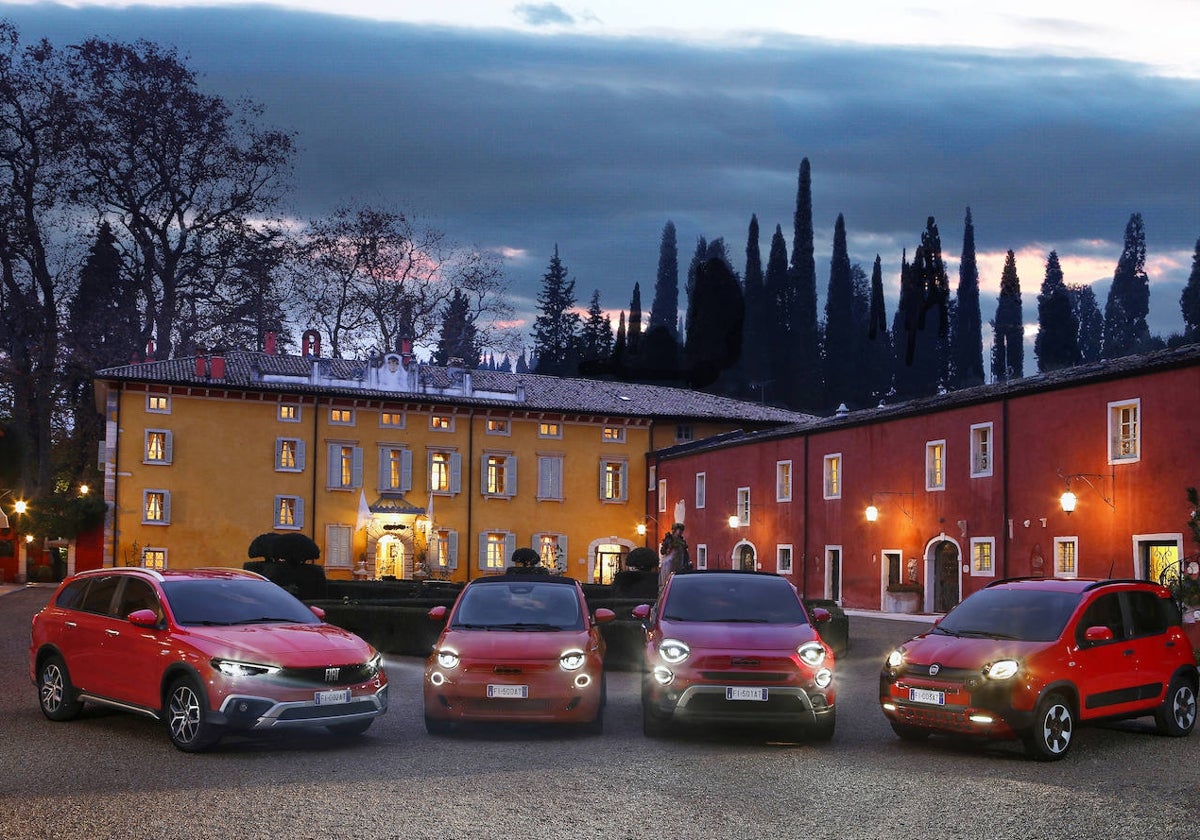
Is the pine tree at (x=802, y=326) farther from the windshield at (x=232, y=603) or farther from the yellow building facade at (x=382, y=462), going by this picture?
the windshield at (x=232, y=603)

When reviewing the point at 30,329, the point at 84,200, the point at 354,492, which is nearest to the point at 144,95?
the point at 84,200

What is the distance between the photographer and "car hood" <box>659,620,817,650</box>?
12266mm

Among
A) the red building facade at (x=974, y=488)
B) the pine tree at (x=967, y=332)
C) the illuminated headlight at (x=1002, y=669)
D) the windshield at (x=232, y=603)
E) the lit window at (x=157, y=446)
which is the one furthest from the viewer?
the pine tree at (x=967, y=332)

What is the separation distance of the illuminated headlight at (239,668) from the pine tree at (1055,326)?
87534 mm

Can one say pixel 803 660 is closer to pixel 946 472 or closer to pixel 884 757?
pixel 884 757

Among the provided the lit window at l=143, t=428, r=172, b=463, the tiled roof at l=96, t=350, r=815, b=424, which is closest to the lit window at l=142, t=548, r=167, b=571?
the lit window at l=143, t=428, r=172, b=463

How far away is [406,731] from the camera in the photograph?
12.9 meters

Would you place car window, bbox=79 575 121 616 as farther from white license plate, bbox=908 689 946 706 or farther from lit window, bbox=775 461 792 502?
lit window, bbox=775 461 792 502

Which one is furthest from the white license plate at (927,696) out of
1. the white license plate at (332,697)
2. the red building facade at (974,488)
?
the red building facade at (974,488)

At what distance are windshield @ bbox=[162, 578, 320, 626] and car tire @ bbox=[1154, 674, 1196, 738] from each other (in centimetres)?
828

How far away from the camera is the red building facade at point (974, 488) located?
2892 cm

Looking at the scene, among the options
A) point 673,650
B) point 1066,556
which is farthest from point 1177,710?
point 1066,556

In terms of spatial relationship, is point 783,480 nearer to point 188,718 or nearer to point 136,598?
point 136,598

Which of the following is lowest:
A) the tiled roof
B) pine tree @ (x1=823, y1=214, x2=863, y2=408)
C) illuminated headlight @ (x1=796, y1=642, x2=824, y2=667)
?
illuminated headlight @ (x1=796, y1=642, x2=824, y2=667)
